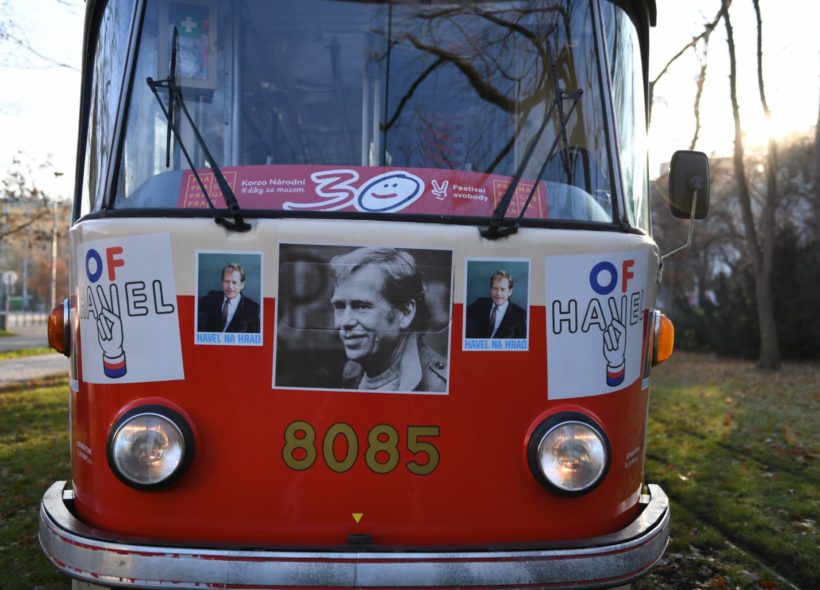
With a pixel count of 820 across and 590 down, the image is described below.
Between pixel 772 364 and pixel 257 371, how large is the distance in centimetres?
1654

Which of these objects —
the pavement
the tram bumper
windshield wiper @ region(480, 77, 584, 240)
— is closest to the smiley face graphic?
windshield wiper @ region(480, 77, 584, 240)

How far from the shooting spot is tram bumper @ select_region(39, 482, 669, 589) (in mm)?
2432

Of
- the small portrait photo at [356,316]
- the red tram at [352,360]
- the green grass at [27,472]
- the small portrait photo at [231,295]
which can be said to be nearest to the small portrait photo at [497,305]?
the red tram at [352,360]

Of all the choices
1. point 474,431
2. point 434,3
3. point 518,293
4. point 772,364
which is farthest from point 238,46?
point 772,364

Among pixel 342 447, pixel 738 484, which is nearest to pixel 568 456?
pixel 342 447

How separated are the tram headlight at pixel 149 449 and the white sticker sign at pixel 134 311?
17 centimetres

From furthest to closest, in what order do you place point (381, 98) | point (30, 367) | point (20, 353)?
1. point (20, 353)
2. point (30, 367)
3. point (381, 98)

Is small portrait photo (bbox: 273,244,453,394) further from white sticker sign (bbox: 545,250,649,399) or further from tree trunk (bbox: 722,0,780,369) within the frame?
tree trunk (bbox: 722,0,780,369)

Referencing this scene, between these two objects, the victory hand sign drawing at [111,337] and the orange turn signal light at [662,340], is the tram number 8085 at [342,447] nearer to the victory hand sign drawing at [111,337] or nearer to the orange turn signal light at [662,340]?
the victory hand sign drawing at [111,337]

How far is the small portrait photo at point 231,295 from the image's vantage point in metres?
2.70

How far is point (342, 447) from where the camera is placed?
2.70m

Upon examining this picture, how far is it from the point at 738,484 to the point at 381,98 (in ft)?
17.4

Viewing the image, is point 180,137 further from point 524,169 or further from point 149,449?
point 524,169

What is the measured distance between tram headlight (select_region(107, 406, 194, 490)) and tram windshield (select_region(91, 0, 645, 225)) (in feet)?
2.69
